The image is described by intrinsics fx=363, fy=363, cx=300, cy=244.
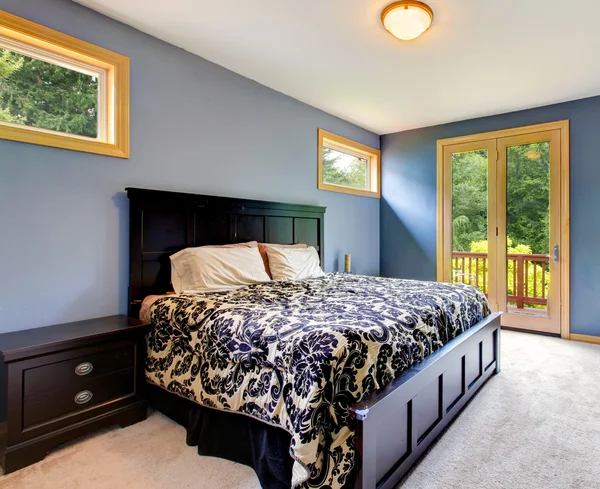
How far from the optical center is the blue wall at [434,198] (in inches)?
151

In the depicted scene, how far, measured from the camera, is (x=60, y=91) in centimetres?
235

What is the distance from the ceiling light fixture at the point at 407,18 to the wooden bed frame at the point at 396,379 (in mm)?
1739

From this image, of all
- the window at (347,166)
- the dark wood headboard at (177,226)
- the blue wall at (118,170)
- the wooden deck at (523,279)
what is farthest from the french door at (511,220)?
the dark wood headboard at (177,226)

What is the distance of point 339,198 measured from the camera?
4594 mm

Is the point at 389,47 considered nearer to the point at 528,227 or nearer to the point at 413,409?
the point at 413,409

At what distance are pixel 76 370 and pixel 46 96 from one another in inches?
66.6

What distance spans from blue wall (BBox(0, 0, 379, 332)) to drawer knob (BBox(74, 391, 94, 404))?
21.7 inches

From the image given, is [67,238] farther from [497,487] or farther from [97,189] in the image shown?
[497,487]

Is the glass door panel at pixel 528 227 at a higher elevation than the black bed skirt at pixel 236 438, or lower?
higher

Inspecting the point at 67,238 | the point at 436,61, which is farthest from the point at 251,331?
the point at 436,61

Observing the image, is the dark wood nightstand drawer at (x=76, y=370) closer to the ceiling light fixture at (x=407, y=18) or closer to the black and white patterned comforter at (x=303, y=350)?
the black and white patterned comforter at (x=303, y=350)

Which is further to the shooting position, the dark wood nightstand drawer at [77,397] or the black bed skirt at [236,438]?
the dark wood nightstand drawer at [77,397]

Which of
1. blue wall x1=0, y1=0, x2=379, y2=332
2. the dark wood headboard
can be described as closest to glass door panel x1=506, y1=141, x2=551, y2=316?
blue wall x1=0, y1=0, x2=379, y2=332

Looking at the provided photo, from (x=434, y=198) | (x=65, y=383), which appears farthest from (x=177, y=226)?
(x=434, y=198)
